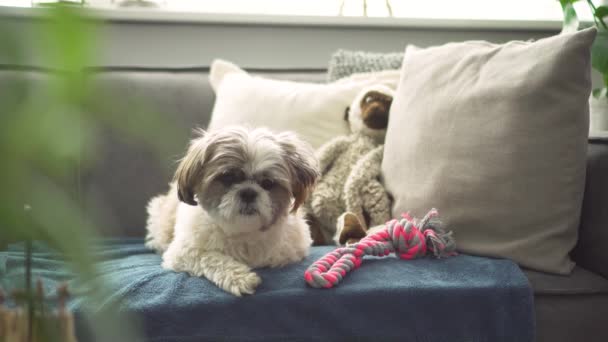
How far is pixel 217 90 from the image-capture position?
2355mm

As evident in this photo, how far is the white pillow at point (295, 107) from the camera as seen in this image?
216 cm

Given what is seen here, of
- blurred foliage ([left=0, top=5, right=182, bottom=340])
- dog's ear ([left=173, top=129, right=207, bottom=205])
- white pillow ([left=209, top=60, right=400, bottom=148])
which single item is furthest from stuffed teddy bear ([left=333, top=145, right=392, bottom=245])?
blurred foliage ([left=0, top=5, right=182, bottom=340])

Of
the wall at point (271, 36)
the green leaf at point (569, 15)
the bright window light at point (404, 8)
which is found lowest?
the wall at point (271, 36)

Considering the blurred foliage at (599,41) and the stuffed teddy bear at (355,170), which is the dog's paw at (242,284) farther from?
the blurred foliage at (599,41)

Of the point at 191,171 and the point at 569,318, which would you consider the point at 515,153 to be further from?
the point at 191,171

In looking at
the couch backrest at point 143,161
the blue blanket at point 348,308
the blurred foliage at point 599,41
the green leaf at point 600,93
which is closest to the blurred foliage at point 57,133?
the blue blanket at point 348,308

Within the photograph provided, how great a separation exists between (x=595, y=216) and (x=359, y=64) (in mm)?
1157

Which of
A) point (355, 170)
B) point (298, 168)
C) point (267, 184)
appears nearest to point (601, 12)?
point (355, 170)

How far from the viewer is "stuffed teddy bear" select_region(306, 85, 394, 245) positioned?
6.36ft

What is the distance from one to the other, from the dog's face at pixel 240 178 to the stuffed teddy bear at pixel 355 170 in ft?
1.03

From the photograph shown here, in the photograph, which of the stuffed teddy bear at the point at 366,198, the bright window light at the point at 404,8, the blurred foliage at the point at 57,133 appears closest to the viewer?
the blurred foliage at the point at 57,133

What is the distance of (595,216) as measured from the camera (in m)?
1.58

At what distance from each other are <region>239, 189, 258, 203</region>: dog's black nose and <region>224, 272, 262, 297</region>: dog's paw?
0.70 feet

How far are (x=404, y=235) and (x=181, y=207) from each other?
75 cm
